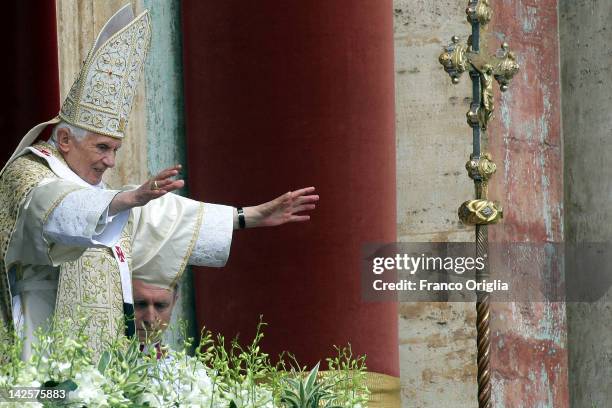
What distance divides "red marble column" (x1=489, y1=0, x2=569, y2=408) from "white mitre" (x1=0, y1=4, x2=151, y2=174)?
9.63 feet

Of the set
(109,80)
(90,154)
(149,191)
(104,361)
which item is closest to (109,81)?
(109,80)

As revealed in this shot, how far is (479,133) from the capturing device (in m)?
7.79

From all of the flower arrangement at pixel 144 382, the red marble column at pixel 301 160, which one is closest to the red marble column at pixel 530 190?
the red marble column at pixel 301 160

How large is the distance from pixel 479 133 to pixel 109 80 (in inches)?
56.3

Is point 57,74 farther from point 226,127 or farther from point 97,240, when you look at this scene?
point 97,240

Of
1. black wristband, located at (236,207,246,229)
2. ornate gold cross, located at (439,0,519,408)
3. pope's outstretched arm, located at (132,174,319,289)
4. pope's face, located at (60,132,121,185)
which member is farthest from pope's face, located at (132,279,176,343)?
ornate gold cross, located at (439,0,519,408)

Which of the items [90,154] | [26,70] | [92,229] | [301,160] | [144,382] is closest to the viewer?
[144,382]

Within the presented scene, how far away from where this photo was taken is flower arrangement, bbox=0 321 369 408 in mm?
5516

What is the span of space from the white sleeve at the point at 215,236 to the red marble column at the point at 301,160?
5.76ft

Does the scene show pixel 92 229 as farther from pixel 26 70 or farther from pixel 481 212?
pixel 26 70

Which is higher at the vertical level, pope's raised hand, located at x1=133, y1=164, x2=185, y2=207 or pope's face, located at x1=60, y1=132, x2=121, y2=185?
pope's face, located at x1=60, y1=132, x2=121, y2=185

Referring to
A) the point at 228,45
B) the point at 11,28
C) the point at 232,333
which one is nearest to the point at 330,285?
the point at 232,333

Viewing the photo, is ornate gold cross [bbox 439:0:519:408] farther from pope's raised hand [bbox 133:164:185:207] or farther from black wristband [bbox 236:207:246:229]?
pope's raised hand [bbox 133:164:185:207]

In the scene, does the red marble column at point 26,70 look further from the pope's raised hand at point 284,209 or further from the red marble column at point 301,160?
the pope's raised hand at point 284,209
